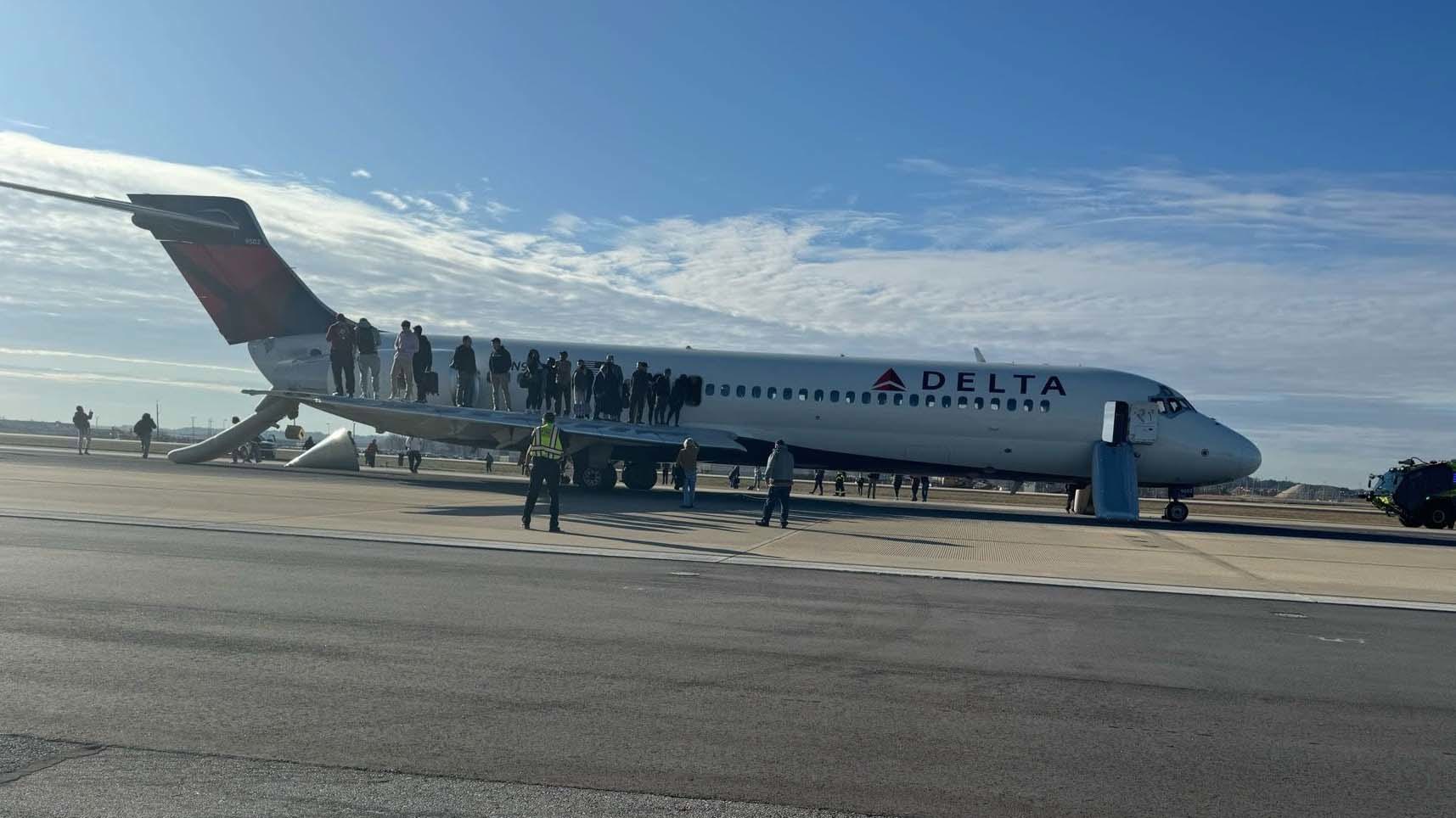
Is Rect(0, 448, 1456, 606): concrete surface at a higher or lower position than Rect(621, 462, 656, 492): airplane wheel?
lower

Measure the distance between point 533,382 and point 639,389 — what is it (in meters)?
2.73

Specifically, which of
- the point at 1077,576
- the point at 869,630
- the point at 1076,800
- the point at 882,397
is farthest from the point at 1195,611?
the point at 882,397

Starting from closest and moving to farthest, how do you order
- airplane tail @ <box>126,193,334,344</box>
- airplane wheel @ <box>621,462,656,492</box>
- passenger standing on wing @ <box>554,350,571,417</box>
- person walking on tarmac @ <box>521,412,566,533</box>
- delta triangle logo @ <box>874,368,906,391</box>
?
person walking on tarmac @ <box>521,412,566,533</box> → delta triangle logo @ <box>874,368,906,391</box> → passenger standing on wing @ <box>554,350,571,417</box> → airplane wheel @ <box>621,462,656,492</box> → airplane tail @ <box>126,193,334,344</box>

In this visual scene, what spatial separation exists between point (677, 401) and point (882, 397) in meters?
5.40

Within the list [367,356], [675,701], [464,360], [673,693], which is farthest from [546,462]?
[367,356]

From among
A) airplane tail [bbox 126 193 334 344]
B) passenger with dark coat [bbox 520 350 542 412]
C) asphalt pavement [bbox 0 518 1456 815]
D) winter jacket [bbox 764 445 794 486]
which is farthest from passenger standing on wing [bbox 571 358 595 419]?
asphalt pavement [bbox 0 518 1456 815]

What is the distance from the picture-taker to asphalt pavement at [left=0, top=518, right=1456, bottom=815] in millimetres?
5004

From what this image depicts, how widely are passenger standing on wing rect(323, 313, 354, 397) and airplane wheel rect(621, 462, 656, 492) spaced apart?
25.1 ft

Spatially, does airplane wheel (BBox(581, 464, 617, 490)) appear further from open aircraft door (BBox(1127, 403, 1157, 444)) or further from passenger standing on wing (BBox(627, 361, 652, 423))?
open aircraft door (BBox(1127, 403, 1157, 444))

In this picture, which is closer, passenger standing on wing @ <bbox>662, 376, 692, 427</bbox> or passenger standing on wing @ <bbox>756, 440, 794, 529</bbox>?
passenger standing on wing @ <bbox>756, 440, 794, 529</bbox>

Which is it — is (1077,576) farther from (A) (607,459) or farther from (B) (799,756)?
(A) (607,459)

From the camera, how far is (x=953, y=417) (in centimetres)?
2797

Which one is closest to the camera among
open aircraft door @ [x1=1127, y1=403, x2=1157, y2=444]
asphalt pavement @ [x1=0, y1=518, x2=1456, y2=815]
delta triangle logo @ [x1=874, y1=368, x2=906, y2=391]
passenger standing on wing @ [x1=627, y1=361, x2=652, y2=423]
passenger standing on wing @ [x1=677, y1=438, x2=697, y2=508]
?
asphalt pavement @ [x1=0, y1=518, x2=1456, y2=815]

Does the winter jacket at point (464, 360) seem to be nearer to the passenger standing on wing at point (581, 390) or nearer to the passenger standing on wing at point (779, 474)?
the passenger standing on wing at point (581, 390)
